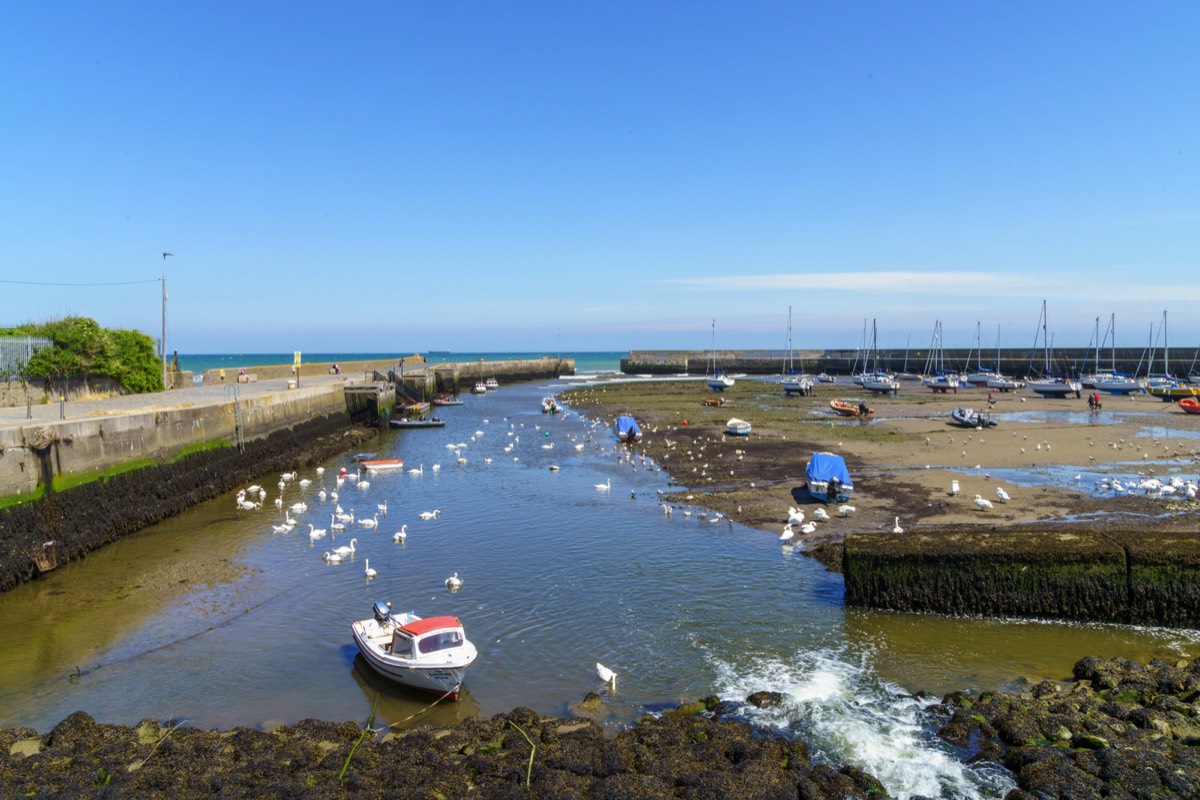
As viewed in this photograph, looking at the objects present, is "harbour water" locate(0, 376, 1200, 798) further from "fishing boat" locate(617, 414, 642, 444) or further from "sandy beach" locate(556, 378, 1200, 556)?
"fishing boat" locate(617, 414, 642, 444)

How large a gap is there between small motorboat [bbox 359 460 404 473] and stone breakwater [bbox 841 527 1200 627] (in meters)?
24.8

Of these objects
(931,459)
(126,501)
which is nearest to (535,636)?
(126,501)

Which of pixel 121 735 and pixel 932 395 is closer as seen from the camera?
pixel 121 735

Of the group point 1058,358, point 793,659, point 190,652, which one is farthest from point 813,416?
point 1058,358

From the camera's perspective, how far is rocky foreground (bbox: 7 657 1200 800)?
9711 millimetres

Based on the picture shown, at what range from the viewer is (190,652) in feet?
48.9

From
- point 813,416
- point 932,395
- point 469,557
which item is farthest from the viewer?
point 932,395

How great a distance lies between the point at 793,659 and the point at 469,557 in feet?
33.3

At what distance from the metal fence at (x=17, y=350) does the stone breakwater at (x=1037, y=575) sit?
36.5m

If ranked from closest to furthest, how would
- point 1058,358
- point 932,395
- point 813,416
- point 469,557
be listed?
point 469,557, point 813,416, point 932,395, point 1058,358

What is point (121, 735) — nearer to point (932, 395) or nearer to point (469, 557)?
point (469, 557)

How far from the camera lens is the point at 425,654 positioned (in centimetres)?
1302

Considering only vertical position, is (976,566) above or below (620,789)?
above

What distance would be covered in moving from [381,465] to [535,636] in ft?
74.8
